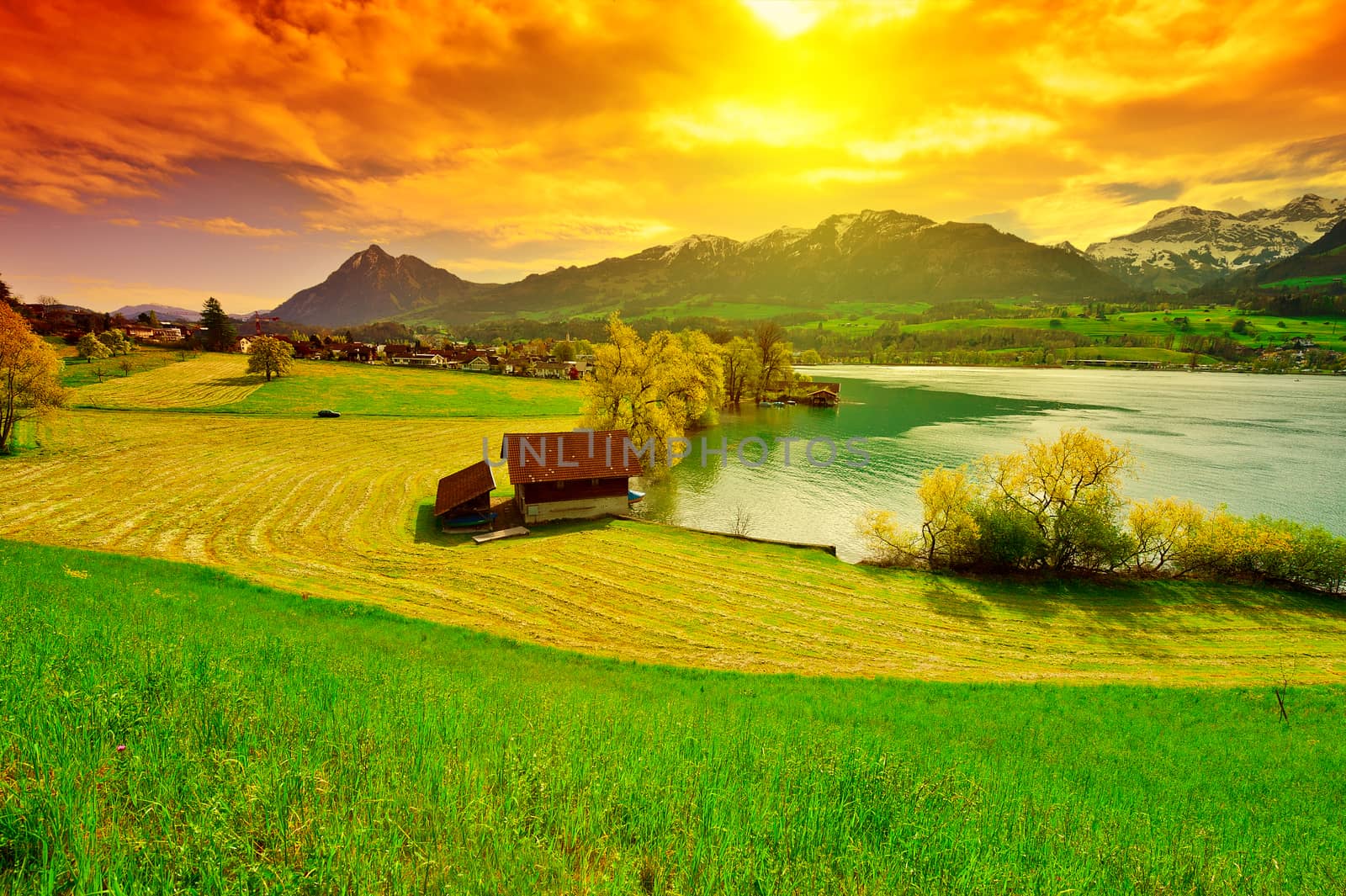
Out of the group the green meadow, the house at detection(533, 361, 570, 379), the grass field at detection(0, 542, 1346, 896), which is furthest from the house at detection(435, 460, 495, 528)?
the house at detection(533, 361, 570, 379)

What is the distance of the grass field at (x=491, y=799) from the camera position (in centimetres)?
341

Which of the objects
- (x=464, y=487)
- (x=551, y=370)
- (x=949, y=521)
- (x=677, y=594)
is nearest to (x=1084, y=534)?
(x=949, y=521)

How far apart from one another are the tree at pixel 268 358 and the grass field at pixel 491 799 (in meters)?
98.2

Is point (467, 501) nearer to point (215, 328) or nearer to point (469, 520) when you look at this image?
point (469, 520)

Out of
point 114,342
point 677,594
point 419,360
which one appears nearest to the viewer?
point 677,594

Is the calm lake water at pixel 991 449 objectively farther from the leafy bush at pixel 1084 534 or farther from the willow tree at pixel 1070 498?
the willow tree at pixel 1070 498

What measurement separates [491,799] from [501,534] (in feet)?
95.1

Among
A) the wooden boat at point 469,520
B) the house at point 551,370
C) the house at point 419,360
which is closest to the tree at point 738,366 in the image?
the house at point 551,370

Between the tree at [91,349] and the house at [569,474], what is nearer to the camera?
the house at [569,474]

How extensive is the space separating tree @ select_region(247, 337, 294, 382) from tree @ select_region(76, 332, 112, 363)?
22024 millimetres

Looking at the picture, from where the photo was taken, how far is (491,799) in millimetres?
4527

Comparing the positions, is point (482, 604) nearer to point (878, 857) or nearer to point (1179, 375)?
point (878, 857)

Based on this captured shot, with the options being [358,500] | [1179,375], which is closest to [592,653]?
[358,500]

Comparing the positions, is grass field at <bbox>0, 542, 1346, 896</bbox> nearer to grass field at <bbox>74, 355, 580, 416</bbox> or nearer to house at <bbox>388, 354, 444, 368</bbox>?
grass field at <bbox>74, 355, 580, 416</bbox>
